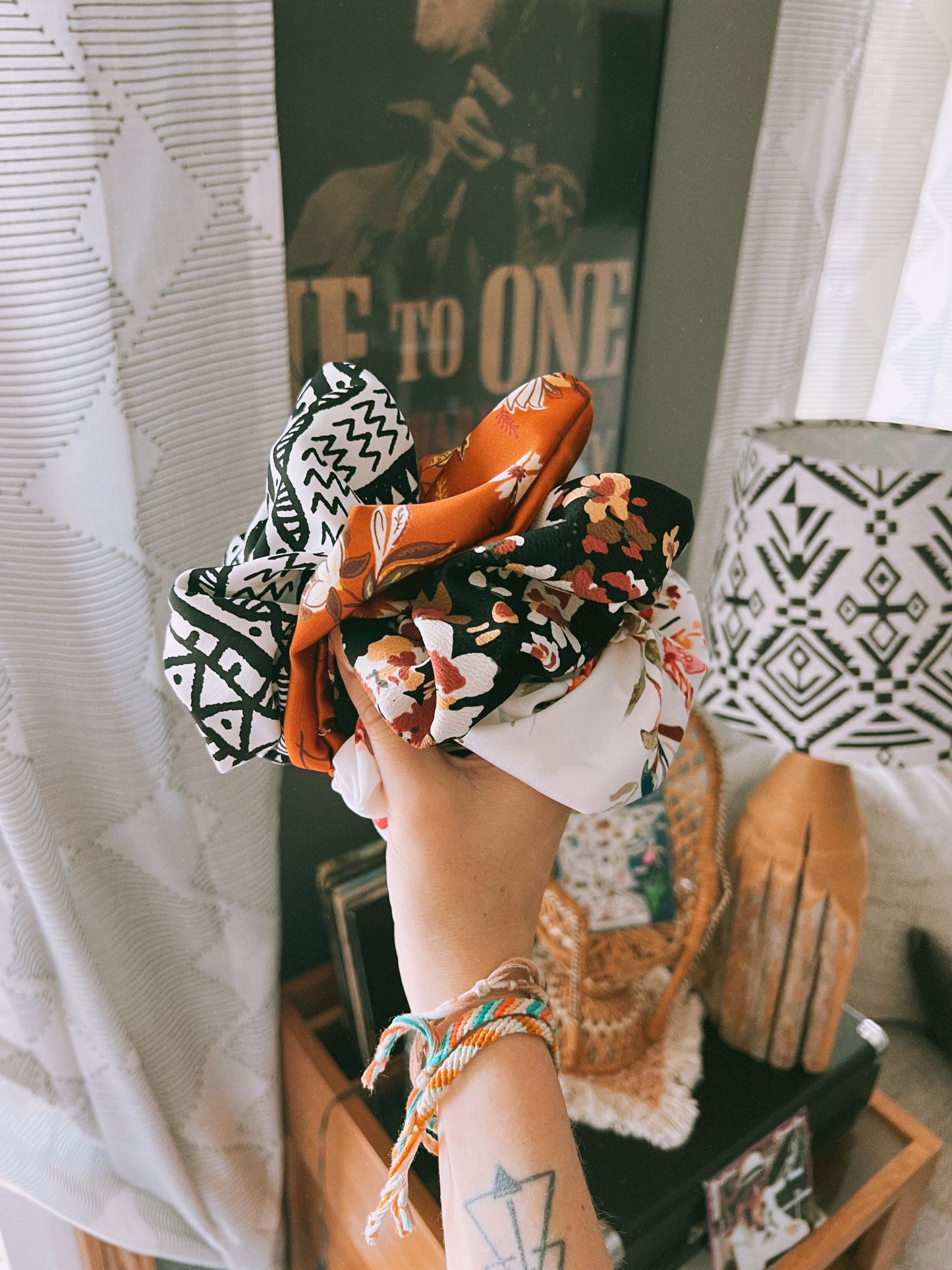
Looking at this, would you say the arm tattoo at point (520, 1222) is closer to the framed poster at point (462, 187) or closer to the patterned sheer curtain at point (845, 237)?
the framed poster at point (462, 187)

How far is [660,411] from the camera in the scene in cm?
106

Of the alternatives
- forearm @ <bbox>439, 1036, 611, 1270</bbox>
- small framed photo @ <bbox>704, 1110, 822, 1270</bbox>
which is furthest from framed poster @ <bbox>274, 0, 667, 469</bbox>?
small framed photo @ <bbox>704, 1110, 822, 1270</bbox>

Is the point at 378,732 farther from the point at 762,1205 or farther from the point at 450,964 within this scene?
the point at 762,1205

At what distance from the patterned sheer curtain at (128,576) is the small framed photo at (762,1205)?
1.52 ft

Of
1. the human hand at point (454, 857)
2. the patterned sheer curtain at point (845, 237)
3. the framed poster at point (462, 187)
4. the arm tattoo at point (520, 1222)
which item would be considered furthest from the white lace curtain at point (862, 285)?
the arm tattoo at point (520, 1222)

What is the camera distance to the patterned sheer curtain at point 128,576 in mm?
555

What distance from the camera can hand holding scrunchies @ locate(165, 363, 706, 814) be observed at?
1.21 feet

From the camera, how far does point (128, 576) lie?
655mm

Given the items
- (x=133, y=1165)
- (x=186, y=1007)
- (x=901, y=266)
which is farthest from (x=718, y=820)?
(x=901, y=266)

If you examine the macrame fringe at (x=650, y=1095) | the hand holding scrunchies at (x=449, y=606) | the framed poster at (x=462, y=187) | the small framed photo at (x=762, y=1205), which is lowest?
the small framed photo at (x=762, y=1205)

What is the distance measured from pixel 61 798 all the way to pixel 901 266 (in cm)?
118

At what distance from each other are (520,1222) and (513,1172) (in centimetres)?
2

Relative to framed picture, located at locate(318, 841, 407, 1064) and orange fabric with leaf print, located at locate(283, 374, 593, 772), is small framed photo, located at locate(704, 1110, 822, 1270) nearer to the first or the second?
framed picture, located at locate(318, 841, 407, 1064)

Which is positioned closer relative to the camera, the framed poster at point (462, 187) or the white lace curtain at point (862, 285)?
the framed poster at point (462, 187)
